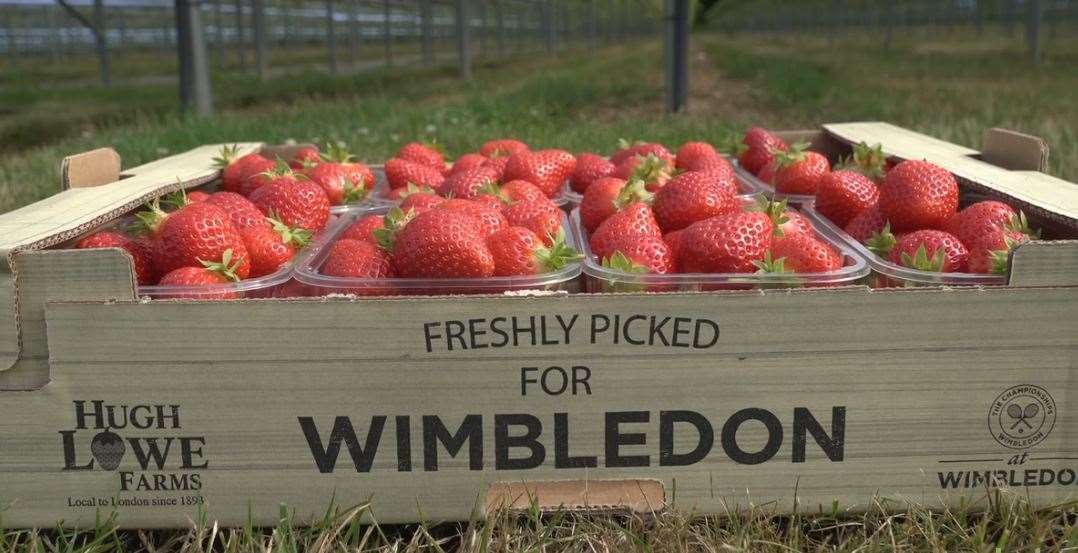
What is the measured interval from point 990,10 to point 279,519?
33396 mm

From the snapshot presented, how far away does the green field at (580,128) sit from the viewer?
1.35m

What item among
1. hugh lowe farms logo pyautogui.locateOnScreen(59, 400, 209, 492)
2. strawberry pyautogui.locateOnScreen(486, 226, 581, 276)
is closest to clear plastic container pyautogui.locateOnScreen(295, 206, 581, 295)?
strawberry pyautogui.locateOnScreen(486, 226, 581, 276)

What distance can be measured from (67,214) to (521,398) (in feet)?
2.53

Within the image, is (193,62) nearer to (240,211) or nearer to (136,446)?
(240,211)

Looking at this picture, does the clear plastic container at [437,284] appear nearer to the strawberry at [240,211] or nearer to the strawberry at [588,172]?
the strawberry at [240,211]

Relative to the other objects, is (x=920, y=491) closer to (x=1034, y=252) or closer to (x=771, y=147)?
(x=1034, y=252)

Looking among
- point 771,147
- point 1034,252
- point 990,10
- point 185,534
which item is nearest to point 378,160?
point 771,147

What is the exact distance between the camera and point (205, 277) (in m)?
1.47

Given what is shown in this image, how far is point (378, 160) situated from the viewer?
172 inches

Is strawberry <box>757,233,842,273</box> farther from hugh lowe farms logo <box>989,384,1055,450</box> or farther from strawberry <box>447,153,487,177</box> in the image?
strawberry <box>447,153,487,177</box>

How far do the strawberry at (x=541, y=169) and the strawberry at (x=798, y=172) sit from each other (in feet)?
1.60

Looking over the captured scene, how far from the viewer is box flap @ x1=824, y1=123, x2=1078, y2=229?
60.8 inches

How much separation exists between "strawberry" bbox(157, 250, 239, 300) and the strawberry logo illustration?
21cm

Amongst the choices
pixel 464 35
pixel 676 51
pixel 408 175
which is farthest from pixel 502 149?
pixel 464 35
